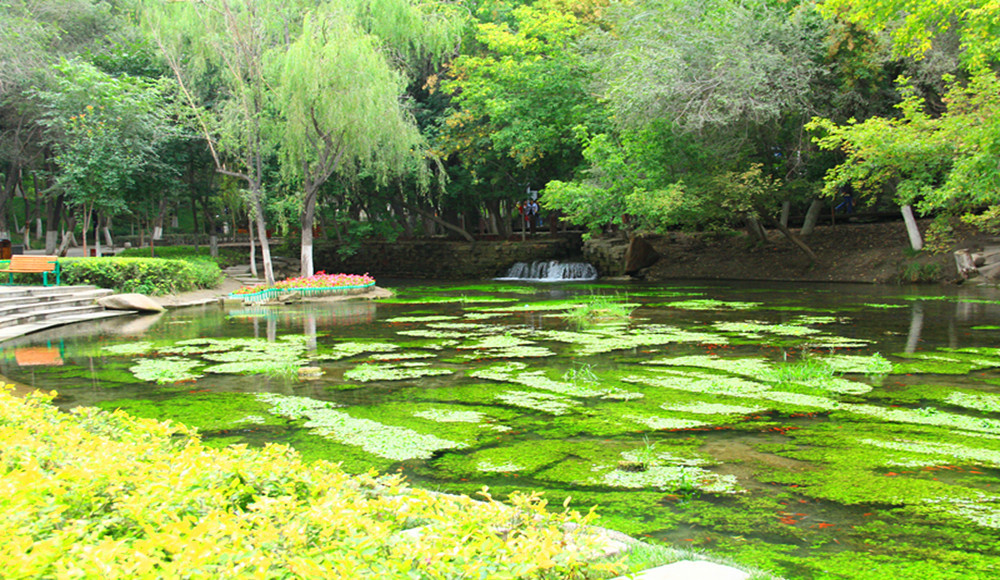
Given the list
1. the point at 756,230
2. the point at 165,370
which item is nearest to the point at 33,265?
the point at 165,370

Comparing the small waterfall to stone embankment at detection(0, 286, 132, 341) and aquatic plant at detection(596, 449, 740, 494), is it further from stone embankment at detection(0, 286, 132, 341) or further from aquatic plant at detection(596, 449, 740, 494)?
aquatic plant at detection(596, 449, 740, 494)

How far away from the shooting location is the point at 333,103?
17.0 meters

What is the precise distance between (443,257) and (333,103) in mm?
12726

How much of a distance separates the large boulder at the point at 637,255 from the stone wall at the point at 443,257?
385cm

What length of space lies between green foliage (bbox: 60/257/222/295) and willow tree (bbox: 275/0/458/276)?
329cm

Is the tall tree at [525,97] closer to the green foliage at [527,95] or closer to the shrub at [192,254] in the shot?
the green foliage at [527,95]

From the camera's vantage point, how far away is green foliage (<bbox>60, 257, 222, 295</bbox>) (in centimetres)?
1606

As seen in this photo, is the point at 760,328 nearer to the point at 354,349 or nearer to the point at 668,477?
the point at 354,349

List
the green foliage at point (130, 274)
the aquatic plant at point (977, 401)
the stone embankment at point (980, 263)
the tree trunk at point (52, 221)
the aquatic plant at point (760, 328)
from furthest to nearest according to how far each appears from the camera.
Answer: the tree trunk at point (52, 221) → the stone embankment at point (980, 263) → the green foliage at point (130, 274) → the aquatic plant at point (760, 328) → the aquatic plant at point (977, 401)

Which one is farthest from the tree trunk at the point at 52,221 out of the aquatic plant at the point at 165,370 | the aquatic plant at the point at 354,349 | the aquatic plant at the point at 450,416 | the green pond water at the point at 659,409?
the aquatic plant at the point at 450,416

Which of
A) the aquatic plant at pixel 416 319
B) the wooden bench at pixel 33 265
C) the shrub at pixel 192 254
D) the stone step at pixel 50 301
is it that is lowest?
the aquatic plant at pixel 416 319

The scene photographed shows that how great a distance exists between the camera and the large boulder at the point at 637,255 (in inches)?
943

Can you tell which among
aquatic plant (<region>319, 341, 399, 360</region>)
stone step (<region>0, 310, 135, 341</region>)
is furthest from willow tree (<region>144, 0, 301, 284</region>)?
aquatic plant (<region>319, 341, 399, 360</region>)

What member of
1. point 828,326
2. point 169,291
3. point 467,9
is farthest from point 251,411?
point 467,9
